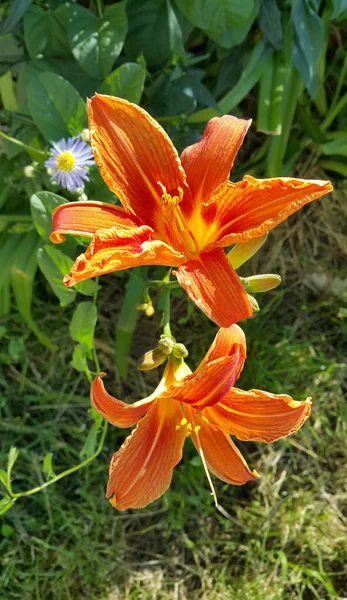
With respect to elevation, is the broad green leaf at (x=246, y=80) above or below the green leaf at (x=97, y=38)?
below

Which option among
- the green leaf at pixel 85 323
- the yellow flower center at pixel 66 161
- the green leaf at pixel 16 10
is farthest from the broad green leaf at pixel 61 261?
the green leaf at pixel 16 10

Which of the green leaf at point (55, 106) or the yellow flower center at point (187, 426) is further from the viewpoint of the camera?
the green leaf at point (55, 106)

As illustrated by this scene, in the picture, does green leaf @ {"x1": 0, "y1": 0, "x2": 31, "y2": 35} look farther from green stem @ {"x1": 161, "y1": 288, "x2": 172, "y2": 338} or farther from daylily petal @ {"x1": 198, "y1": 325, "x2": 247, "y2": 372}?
daylily petal @ {"x1": 198, "y1": 325, "x2": 247, "y2": 372}

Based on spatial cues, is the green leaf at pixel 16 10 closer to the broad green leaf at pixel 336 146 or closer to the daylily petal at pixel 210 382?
the daylily petal at pixel 210 382

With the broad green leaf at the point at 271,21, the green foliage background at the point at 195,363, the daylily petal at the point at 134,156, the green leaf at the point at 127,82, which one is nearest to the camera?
the daylily petal at the point at 134,156

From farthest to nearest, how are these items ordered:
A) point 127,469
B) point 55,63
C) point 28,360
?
point 28,360
point 55,63
point 127,469

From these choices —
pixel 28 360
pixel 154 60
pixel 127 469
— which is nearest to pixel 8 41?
pixel 154 60

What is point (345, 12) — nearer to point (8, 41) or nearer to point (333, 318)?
point (8, 41)
